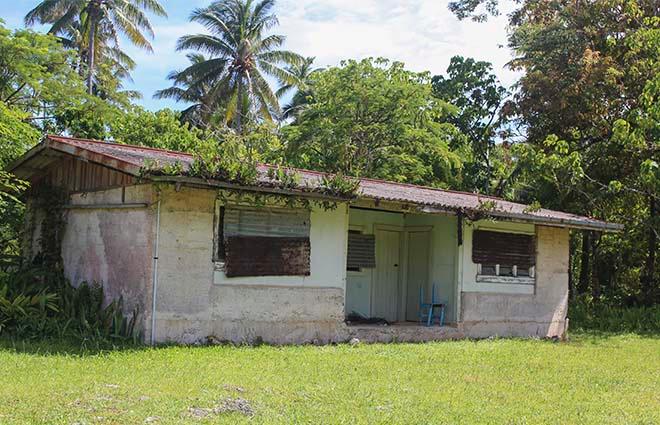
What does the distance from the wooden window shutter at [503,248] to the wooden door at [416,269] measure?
4.06ft

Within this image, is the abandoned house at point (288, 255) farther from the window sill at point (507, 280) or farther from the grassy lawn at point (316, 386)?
the grassy lawn at point (316, 386)

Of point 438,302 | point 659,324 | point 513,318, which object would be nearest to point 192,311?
point 438,302

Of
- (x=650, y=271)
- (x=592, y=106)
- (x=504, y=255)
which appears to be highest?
(x=592, y=106)

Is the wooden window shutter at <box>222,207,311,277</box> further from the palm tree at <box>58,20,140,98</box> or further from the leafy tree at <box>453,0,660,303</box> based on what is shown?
the palm tree at <box>58,20,140,98</box>

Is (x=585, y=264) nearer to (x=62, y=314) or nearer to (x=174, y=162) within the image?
(x=174, y=162)

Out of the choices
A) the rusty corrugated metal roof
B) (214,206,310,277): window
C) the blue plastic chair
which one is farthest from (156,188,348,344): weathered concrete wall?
the blue plastic chair

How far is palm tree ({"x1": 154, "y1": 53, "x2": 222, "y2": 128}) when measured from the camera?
109 feet

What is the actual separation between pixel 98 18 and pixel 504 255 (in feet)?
76.5

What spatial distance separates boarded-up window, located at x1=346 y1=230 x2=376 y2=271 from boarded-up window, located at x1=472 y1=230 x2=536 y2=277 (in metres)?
2.12

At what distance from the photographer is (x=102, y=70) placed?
31984 millimetres

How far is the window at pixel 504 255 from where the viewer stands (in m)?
14.4

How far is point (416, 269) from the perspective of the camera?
1565 cm

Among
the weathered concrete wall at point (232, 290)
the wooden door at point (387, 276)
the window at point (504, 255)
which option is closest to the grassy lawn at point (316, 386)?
the weathered concrete wall at point (232, 290)

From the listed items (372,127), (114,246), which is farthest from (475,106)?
(114,246)
